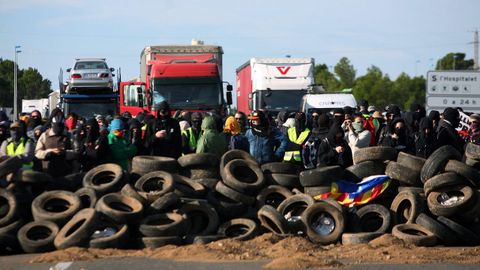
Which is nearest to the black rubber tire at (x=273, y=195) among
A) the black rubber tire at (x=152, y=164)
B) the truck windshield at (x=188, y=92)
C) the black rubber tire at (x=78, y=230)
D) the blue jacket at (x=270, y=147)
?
the blue jacket at (x=270, y=147)

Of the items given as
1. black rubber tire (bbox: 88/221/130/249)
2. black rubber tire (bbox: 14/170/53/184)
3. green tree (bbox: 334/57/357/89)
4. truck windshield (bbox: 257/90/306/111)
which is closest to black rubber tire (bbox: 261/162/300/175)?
black rubber tire (bbox: 88/221/130/249)

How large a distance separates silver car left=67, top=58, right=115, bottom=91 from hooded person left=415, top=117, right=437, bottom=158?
20.4 meters

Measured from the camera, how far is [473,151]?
1504cm

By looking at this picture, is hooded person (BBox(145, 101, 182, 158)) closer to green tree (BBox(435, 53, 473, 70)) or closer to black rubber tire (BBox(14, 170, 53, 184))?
black rubber tire (BBox(14, 170, 53, 184))

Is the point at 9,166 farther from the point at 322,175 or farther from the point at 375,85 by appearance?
the point at 375,85

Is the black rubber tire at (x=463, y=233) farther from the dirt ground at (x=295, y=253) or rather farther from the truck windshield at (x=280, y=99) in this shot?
the truck windshield at (x=280, y=99)

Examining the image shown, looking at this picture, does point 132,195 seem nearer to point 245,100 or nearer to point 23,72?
point 245,100

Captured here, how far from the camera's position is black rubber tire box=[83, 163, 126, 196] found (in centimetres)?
1441

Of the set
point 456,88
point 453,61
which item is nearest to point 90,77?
point 456,88

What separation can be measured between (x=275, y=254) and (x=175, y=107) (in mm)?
16621

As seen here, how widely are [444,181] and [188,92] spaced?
15.9 meters

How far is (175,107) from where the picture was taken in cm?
2867

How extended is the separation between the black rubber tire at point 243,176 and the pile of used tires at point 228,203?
18 mm

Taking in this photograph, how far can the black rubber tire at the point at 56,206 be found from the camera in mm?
13586
